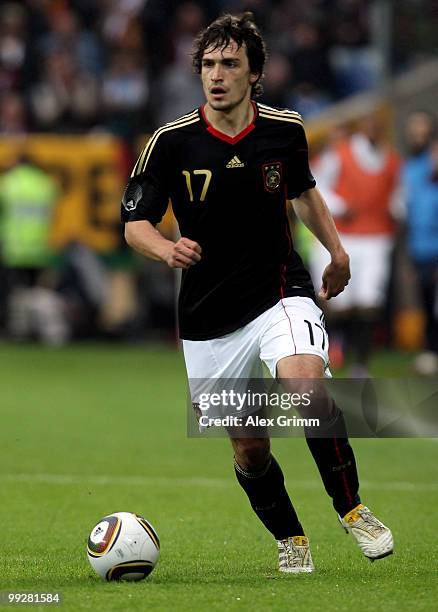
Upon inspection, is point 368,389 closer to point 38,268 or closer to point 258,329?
point 258,329

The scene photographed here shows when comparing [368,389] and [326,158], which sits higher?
[326,158]

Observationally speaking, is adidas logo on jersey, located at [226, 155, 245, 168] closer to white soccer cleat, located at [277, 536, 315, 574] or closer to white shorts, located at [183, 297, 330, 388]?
white shorts, located at [183, 297, 330, 388]

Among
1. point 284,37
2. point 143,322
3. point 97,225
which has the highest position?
point 284,37

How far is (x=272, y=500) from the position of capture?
19.6 feet

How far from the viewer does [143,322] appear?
18.0 meters

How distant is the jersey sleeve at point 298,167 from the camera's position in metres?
5.98

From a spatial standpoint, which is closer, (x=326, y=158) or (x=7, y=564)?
(x=7, y=564)

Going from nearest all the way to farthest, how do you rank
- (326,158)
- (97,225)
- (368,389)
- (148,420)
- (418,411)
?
(368,389), (418,411), (148,420), (326,158), (97,225)

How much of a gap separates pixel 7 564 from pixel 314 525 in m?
1.87

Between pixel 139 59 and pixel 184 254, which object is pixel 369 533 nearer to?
pixel 184 254

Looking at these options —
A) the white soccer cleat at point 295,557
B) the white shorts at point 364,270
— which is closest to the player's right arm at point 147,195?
the white soccer cleat at point 295,557

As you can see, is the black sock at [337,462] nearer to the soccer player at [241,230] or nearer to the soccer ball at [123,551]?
the soccer player at [241,230]

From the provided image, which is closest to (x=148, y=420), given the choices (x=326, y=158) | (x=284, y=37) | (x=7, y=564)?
(x=326, y=158)

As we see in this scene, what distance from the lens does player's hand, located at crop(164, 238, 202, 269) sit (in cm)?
550
